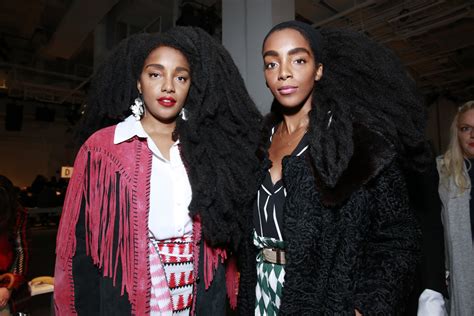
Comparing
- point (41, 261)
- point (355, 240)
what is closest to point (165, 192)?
point (355, 240)

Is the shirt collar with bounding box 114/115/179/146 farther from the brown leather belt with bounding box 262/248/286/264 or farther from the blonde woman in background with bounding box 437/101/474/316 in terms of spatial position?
the blonde woman in background with bounding box 437/101/474/316

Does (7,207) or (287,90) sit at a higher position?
(287,90)

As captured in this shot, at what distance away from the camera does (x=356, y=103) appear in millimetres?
1411

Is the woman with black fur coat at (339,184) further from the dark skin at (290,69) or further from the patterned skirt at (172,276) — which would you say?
the patterned skirt at (172,276)

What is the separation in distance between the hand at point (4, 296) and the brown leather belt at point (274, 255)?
1513mm

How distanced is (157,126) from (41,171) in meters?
14.5

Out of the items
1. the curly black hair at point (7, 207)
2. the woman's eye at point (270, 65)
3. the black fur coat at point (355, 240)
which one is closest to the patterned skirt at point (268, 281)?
the black fur coat at point (355, 240)

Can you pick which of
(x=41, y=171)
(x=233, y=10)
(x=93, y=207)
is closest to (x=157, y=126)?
(x=93, y=207)

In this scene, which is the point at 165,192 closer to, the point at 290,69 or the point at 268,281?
the point at 268,281

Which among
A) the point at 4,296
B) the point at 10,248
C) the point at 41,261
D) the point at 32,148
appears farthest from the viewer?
the point at 32,148

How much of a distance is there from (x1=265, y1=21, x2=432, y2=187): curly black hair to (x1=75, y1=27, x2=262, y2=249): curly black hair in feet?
1.11

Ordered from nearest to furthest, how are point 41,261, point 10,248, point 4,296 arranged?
1. point 4,296
2. point 10,248
3. point 41,261

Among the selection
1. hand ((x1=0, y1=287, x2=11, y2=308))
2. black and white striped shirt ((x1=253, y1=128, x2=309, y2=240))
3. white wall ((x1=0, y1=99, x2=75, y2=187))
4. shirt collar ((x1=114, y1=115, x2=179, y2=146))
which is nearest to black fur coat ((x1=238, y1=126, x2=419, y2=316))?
black and white striped shirt ((x1=253, y1=128, x2=309, y2=240))

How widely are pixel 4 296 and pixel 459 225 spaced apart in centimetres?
272
